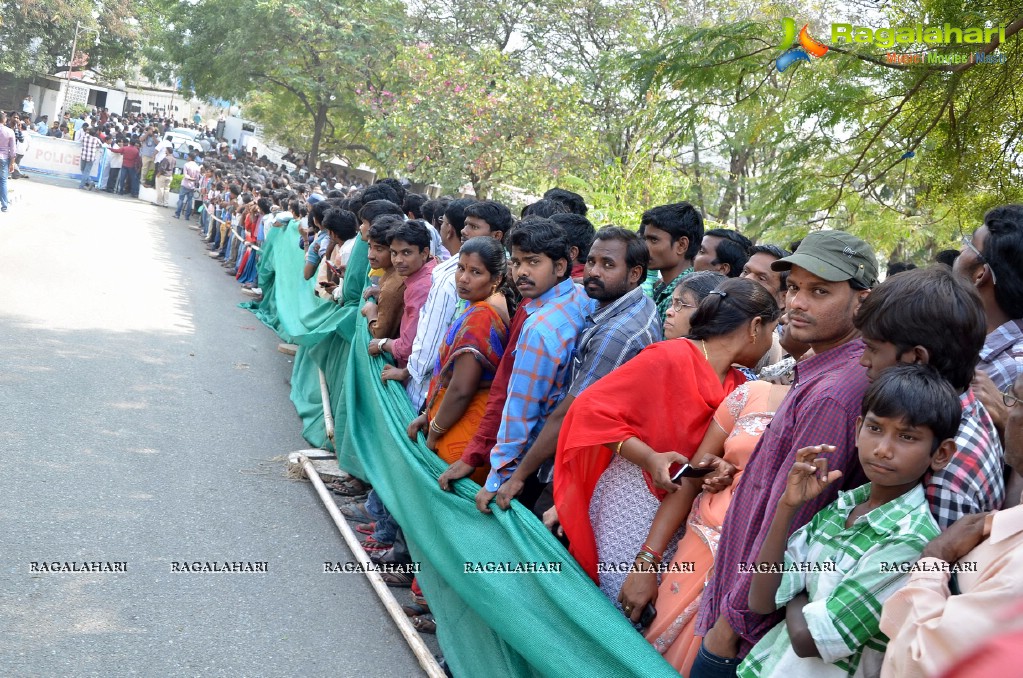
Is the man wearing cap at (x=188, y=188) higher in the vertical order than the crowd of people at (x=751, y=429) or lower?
lower

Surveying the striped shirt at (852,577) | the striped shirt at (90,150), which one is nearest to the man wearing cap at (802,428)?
the striped shirt at (852,577)

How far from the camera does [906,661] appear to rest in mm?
2061

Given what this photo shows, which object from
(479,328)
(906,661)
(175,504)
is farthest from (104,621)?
(906,661)

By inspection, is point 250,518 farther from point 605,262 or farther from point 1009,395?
point 1009,395

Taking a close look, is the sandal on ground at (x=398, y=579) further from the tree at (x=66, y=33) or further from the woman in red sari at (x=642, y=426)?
the tree at (x=66, y=33)

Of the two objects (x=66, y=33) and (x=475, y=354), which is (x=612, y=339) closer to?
(x=475, y=354)

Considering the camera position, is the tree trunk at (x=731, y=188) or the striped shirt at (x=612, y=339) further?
the tree trunk at (x=731, y=188)

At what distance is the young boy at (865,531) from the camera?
2346 millimetres

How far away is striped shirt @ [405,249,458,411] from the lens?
5785 millimetres

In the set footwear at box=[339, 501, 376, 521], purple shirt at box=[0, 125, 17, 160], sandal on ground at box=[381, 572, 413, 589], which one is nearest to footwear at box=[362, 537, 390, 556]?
sandal on ground at box=[381, 572, 413, 589]

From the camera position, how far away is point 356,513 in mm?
6652

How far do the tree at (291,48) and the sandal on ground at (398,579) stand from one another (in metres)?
23.6

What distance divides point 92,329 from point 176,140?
29292 millimetres

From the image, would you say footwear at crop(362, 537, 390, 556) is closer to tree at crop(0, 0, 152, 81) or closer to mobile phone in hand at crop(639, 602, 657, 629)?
mobile phone in hand at crop(639, 602, 657, 629)
